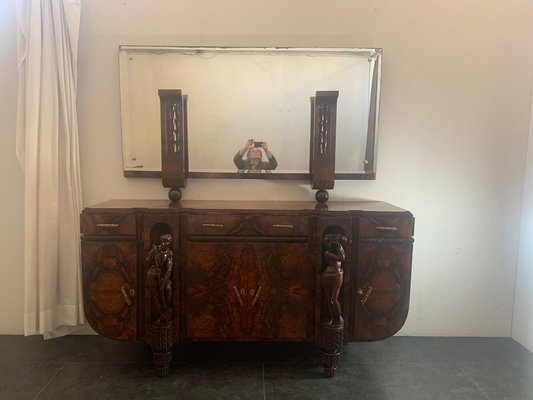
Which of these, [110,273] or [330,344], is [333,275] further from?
[110,273]

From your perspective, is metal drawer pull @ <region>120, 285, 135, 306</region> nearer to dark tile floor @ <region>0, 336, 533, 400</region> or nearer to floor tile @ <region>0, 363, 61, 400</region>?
dark tile floor @ <region>0, 336, 533, 400</region>

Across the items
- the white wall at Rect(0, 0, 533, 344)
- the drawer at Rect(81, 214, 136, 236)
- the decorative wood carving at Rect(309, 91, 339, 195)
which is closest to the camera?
the drawer at Rect(81, 214, 136, 236)

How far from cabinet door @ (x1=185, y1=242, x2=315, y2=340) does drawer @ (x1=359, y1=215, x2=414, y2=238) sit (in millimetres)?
334

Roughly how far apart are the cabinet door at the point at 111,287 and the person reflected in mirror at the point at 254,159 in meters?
0.79

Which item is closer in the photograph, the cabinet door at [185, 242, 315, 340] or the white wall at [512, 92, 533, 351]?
the cabinet door at [185, 242, 315, 340]

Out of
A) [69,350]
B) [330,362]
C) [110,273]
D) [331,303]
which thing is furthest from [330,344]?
[69,350]

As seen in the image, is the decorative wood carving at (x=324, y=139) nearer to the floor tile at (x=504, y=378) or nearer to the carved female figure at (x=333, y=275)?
the carved female figure at (x=333, y=275)

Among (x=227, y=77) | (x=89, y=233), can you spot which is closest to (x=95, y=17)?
(x=227, y=77)

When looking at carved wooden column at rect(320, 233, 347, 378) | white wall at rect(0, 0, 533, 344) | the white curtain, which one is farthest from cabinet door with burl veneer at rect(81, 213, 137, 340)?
carved wooden column at rect(320, 233, 347, 378)

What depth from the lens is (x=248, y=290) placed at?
Result: 1.87 m

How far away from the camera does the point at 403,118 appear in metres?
2.22

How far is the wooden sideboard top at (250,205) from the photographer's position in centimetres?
187

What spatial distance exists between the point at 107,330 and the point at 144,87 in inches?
55.7

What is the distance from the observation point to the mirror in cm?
216
